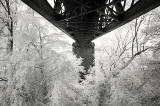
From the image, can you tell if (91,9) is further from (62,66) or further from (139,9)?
(62,66)

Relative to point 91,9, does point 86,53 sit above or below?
below

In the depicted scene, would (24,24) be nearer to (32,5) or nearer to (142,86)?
(32,5)

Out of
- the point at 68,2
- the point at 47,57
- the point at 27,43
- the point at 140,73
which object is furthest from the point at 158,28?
the point at 27,43

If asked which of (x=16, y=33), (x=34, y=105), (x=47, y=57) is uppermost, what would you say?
(x=16, y=33)

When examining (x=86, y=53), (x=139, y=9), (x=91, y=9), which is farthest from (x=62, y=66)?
(x=86, y=53)

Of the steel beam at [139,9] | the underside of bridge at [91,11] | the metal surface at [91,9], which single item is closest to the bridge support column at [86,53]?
the underside of bridge at [91,11]

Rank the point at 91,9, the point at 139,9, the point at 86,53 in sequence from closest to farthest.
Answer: the point at 139,9 < the point at 91,9 < the point at 86,53

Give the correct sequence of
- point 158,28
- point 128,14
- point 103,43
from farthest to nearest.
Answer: point 103,43 < point 158,28 < point 128,14

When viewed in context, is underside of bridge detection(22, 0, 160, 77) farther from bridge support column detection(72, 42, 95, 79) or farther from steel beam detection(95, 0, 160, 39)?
bridge support column detection(72, 42, 95, 79)

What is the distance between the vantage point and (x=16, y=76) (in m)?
6.17

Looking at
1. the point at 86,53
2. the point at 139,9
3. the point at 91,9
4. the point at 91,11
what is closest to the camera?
the point at 139,9

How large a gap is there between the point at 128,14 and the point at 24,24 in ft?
15.4

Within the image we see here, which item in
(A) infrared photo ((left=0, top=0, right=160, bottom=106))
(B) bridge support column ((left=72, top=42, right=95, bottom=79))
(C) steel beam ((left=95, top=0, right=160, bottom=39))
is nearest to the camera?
(C) steel beam ((left=95, top=0, right=160, bottom=39))

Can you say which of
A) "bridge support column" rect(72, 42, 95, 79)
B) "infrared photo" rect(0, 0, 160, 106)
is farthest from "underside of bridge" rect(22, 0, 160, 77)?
"bridge support column" rect(72, 42, 95, 79)
